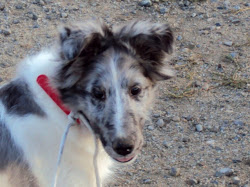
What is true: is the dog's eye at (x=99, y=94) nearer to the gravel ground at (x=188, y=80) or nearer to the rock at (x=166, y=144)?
the gravel ground at (x=188, y=80)

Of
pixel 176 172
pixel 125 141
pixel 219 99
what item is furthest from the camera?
pixel 219 99

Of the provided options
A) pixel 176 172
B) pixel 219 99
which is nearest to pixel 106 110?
pixel 176 172

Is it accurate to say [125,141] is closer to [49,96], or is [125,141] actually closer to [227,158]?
[49,96]

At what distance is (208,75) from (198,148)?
1350mm

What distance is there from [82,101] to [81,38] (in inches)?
20.5

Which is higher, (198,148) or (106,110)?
(106,110)

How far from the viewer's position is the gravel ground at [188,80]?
15.6 feet

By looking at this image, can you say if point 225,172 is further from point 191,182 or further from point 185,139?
point 185,139

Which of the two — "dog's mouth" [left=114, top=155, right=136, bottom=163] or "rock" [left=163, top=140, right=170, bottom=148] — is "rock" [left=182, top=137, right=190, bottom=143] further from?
"dog's mouth" [left=114, top=155, right=136, bottom=163]

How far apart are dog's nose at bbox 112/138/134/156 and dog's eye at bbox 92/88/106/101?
1.14ft

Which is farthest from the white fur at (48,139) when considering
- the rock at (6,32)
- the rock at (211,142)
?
the rock at (6,32)

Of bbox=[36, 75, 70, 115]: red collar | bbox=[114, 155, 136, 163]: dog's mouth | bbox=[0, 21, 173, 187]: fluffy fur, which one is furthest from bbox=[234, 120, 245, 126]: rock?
bbox=[36, 75, 70, 115]: red collar

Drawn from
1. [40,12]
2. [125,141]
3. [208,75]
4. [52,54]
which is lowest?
[208,75]

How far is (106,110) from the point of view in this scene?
3455mm
